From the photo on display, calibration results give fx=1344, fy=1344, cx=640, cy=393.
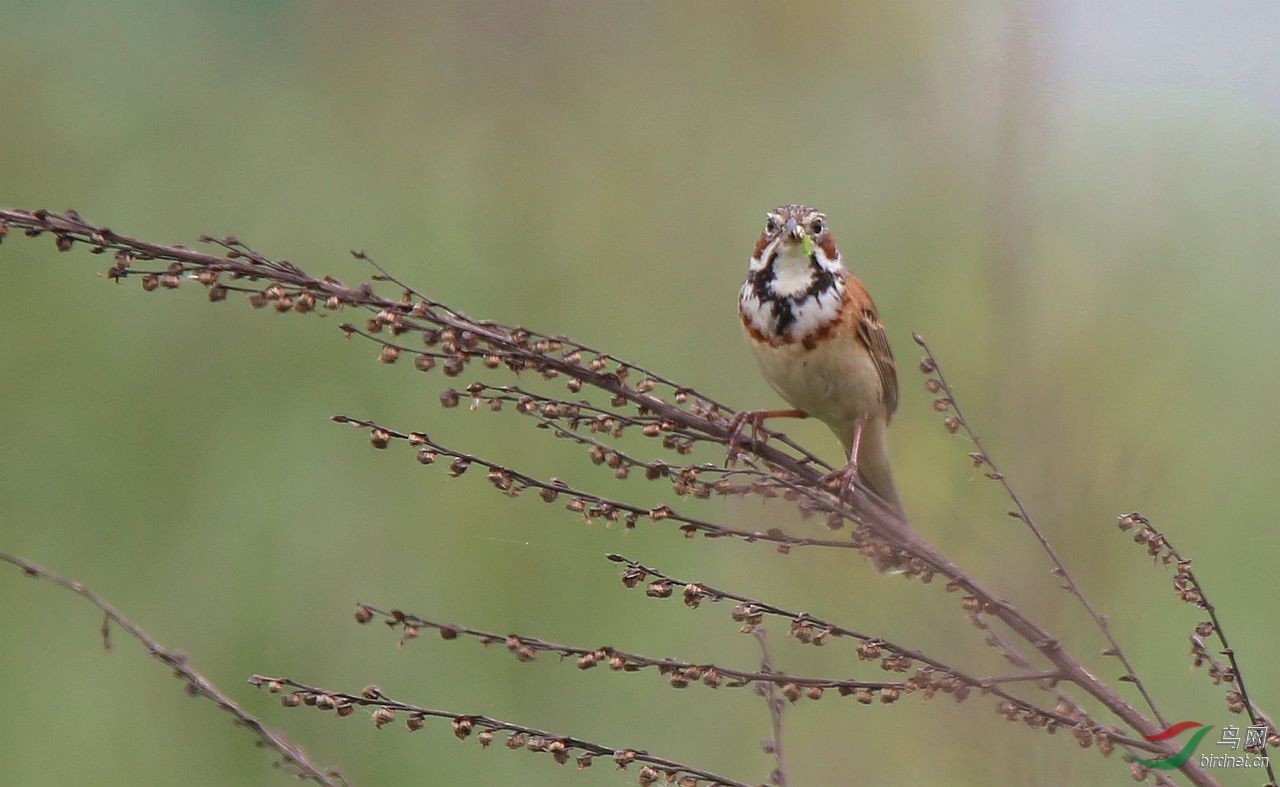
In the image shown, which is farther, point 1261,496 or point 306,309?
point 1261,496

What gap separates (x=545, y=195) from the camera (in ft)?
17.4

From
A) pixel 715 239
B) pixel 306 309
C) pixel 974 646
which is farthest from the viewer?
pixel 715 239

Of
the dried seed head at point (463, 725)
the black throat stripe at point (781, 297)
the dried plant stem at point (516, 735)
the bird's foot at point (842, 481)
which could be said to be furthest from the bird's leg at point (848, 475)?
the dried seed head at point (463, 725)

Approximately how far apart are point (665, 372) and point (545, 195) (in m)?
1.09

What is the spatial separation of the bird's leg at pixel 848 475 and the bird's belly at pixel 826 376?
0.17 feet

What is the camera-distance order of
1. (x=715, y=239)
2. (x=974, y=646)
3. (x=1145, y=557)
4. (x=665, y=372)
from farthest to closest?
(x=715, y=239)
(x=665, y=372)
(x=1145, y=557)
(x=974, y=646)

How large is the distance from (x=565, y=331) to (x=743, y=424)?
2.50 meters

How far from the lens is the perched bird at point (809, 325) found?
3.14m

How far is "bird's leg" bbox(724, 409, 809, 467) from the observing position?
6.47ft

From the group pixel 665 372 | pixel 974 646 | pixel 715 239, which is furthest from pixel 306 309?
pixel 715 239

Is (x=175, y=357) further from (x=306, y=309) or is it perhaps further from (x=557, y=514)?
(x=306, y=309)

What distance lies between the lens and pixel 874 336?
3.33 meters

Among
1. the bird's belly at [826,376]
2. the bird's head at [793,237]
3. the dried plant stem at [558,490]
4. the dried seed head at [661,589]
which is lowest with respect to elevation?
the dried seed head at [661,589]

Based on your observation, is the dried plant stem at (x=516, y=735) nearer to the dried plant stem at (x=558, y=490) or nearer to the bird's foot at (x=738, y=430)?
the dried plant stem at (x=558, y=490)
